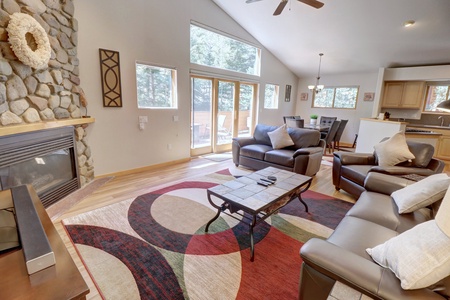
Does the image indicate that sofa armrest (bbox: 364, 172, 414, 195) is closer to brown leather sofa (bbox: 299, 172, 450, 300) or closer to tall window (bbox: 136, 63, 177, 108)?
brown leather sofa (bbox: 299, 172, 450, 300)

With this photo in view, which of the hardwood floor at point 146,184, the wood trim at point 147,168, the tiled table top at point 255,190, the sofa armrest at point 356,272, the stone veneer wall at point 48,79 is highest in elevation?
the stone veneer wall at point 48,79

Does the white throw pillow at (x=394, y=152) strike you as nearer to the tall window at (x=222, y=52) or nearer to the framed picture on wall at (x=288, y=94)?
the tall window at (x=222, y=52)

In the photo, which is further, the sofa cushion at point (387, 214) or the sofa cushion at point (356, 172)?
the sofa cushion at point (356, 172)

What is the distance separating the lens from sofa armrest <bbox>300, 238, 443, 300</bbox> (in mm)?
982

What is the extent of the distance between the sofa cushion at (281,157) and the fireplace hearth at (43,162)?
315 centimetres

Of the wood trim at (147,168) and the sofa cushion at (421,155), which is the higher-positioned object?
the sofa cushion at (421,155)

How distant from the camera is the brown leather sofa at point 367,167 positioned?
2711 millimetres

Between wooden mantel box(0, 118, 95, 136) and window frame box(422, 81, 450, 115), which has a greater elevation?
window frame box(422, 81, 450, 115)

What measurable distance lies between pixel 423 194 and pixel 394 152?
4.89 ft

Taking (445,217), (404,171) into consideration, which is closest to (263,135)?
(404,171)

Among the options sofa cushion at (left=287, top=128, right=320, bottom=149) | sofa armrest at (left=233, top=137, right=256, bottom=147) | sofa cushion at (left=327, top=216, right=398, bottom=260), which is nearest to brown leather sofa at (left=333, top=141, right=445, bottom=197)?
sofa cushion at (left=287, top=128, right=320, bottom=149)

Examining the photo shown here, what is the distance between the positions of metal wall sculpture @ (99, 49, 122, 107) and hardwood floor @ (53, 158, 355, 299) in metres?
1.34

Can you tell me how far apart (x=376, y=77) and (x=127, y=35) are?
7126 millimetres

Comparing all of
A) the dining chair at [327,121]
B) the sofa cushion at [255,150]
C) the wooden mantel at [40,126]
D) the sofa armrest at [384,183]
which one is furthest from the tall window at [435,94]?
the wooden mantel at [40,126]
